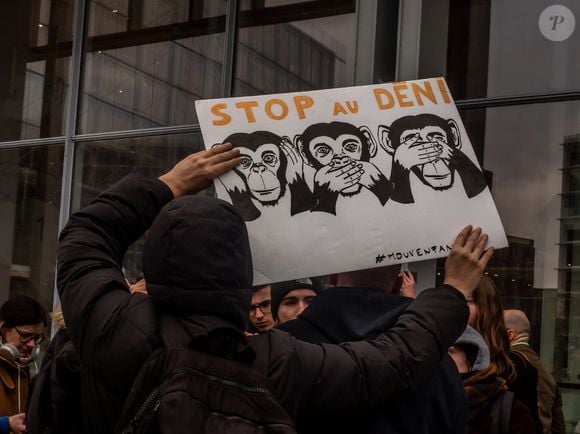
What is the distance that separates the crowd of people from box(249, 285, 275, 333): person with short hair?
240 centimetres

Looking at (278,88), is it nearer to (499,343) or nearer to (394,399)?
(499,343)

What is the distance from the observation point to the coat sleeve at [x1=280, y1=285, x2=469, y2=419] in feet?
6.52

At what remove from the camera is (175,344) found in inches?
74.0

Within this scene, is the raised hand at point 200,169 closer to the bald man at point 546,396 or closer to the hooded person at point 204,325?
the hooded person at point 204,325

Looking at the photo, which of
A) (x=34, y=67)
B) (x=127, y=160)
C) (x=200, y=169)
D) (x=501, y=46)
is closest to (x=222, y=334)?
(x=200, y=169)

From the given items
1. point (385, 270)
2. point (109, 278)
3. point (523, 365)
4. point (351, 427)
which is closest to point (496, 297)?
point (523, 365)

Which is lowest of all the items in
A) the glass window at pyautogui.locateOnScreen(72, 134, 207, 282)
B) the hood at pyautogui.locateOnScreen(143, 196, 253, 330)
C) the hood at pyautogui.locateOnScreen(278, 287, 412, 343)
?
the hood at pyautogui.locateOnScreen(278, 287, 412, 343)

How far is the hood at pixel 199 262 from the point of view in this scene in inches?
75.0

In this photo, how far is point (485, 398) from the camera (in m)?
3.88

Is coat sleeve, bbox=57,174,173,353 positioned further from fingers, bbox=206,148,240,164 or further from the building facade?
the building facade

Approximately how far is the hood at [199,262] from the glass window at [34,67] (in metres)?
7.17

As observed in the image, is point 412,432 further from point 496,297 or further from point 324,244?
point 496,297

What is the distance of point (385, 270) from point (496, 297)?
78.3 inches

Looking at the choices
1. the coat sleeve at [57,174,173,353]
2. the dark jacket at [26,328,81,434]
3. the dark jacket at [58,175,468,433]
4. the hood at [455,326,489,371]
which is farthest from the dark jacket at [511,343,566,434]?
the coat sleeve at [57,174,173,353]
